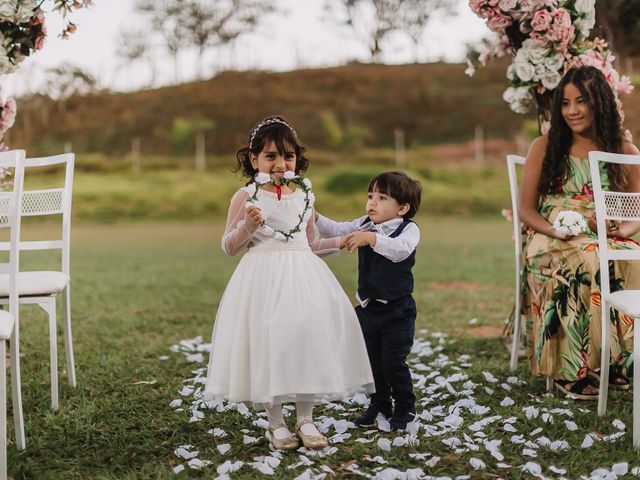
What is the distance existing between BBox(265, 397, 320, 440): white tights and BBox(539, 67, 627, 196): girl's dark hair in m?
2.26

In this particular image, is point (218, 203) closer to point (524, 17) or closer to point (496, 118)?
point (496, 118)

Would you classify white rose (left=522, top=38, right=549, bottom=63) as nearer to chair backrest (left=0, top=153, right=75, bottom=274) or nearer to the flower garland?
the flower garland

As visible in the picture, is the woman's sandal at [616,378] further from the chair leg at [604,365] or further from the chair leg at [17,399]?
the chair leg at [17,399]

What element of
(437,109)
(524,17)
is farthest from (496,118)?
(524,17)

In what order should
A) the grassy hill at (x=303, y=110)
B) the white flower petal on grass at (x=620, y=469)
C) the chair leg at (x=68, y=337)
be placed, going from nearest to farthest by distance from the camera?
1. the white flower petal on grass at (x=620, y=469)
2. the chair leg at (x=68, y=337)
3. the grassy hill at (x=303, y=110)

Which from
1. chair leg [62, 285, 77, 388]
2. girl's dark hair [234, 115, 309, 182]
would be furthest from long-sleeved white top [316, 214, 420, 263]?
chair leg [62, 285, 77, 388]

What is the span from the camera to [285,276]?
12.1ft

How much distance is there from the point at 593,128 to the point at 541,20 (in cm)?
97

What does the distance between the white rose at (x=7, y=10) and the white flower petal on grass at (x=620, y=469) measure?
4104mm

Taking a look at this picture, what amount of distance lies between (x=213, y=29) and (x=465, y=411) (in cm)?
3477

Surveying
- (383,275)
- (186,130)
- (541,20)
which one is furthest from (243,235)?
(186,130)

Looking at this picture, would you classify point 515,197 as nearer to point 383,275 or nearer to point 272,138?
point 383,275

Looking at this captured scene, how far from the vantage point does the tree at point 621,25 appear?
661cm

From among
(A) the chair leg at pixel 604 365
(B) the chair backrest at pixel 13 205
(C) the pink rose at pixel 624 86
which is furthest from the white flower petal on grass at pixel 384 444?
(C) the pink rose at pixel 624 86
